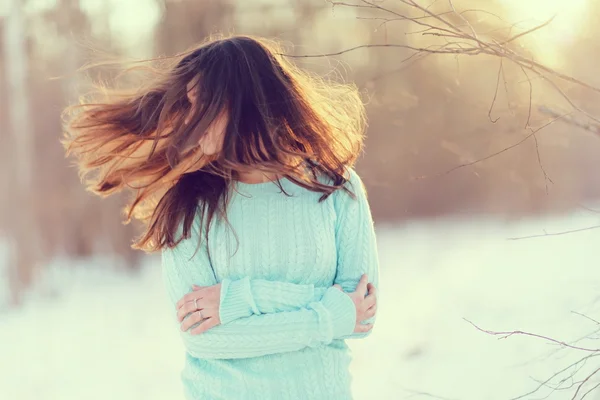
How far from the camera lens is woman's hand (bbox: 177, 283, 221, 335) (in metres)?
1.46

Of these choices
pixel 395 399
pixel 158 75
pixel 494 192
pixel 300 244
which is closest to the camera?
pixel 300 244

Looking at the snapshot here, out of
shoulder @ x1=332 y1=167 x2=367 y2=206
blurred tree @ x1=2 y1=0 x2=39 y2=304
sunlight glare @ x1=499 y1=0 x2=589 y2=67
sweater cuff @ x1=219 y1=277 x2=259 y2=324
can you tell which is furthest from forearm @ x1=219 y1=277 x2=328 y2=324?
blurred tree @ x1=2 y1=0 x2=39 y2=304

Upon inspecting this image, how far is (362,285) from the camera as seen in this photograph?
1.49m

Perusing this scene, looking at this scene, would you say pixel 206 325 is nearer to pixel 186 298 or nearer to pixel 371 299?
pixel 186 298

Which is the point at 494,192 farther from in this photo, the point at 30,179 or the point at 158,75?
the point at 158,75

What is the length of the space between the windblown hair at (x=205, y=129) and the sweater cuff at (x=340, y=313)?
0.74 ft

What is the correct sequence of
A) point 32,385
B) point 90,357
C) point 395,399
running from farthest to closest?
point 90,357 → point 32,385 → point 395,399

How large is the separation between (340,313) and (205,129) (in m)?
0.47

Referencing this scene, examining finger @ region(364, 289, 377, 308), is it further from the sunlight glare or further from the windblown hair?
the sunlight glare

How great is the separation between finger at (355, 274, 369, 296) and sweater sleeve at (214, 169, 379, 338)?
2cm

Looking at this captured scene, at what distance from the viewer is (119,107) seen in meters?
1.72

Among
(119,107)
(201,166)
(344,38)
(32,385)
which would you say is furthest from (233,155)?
(344,38)

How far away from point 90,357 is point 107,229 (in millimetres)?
1922

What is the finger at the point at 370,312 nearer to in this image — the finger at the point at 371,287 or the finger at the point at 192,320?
the finger at the point at 371,287
